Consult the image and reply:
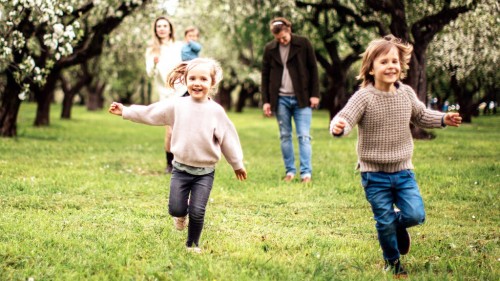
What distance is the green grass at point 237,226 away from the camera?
4723 mm

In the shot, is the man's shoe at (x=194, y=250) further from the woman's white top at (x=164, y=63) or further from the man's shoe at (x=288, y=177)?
the woman's white top at (x=164, y=63)

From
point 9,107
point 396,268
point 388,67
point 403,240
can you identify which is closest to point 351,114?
point 388,67

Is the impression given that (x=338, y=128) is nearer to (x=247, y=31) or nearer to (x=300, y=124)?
(x=300, y=124)

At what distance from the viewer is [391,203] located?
475cm

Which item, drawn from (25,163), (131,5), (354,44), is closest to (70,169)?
(25,163)

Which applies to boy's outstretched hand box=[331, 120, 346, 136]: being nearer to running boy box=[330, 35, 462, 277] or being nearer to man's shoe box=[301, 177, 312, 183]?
running boy box=[330, 35, 462, 277]

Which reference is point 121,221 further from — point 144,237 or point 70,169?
point 70,169

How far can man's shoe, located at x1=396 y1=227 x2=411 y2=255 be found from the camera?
→ 194 inches

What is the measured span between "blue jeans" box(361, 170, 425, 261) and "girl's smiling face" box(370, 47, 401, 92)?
75 cm

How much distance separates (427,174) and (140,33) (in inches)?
637

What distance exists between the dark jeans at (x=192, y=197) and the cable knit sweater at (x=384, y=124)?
4.51 ft

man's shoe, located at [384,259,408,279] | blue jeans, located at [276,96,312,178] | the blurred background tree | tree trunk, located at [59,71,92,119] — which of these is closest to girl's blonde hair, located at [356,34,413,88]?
man's shoe, located at [384,259,408,279]

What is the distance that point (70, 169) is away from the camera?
33.7 ft

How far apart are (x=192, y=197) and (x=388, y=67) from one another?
200 cm
